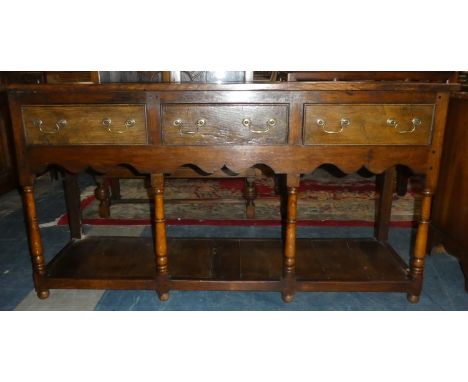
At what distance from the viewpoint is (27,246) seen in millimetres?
2531

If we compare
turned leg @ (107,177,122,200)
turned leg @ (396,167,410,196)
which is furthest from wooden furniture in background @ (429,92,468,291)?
turned leg @ (107,177,122,200)

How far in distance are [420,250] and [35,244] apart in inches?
75.0

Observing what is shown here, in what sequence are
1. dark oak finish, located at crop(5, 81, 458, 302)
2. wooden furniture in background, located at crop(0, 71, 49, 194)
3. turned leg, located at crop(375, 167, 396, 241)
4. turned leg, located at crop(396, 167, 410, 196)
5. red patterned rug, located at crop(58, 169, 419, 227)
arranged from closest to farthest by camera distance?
dark oak finish, located at crop(5, 81, 458, 302) → turned leg, located at crop(375, 167, 396, 241) → red patterned rug, located at crop(58, 169, 419, 227) → turned leg, located at crop(396, 167, 410, 196) → wooden furniture in background, located at crop(0, 71, 49, 194)

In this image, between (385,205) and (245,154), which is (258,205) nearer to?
(385,205)

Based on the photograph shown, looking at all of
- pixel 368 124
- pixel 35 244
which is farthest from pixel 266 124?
pixel 35 244

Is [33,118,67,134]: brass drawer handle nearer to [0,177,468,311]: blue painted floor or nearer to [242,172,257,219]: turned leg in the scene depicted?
[0,177,468,311]: blue painted floor

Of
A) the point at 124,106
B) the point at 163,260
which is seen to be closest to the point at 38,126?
the point at 124,106

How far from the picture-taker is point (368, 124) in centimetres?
159

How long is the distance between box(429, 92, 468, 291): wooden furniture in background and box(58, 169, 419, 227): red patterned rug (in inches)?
27.2

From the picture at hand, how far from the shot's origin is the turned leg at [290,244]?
173 centimetres

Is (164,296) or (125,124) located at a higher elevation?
(125,124)

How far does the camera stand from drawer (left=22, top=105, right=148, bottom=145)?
1.60 m

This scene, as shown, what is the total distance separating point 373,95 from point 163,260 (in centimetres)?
123

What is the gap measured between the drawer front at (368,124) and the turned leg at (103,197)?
6.31 feet
